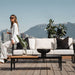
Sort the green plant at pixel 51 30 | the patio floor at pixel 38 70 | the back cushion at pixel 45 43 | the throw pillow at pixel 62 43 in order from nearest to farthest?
the patio floor at pixel 38 70, the throw pillow at pixel 62 43, the back cushion at pixel 45 43, the green plant at pixel 51 30

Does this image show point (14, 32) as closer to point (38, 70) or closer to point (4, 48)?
point (4, 48)

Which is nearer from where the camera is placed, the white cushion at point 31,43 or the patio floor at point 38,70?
the patio floor at point 38,70

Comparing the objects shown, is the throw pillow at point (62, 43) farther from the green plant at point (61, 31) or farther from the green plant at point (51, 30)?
the green plant at point (61, 31)

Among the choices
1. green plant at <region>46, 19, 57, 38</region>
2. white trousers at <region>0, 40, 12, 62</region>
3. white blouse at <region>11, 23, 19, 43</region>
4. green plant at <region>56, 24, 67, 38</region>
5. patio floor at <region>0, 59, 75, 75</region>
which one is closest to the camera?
patio floor at <region>0, 59, 75, 75</region>

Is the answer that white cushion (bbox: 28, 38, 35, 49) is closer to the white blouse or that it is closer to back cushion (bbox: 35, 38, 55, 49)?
back cushion (bbox: 35, 38, 55, 49)

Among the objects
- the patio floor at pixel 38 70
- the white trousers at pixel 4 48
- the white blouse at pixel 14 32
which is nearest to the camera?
the patio floor at pixel 38 70

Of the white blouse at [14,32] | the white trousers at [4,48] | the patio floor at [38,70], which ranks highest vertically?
the white blouse at [14,32]

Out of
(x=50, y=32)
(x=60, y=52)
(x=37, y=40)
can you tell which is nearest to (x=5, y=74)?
(x=60, y=52)

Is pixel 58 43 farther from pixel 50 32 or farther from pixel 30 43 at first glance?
pixel 50 32

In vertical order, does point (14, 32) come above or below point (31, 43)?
above

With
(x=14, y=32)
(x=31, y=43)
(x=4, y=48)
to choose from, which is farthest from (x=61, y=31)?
(x=14, y=32)

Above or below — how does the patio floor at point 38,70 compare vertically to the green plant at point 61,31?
below

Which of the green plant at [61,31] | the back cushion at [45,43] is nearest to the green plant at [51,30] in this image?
the green plant at [61,31]

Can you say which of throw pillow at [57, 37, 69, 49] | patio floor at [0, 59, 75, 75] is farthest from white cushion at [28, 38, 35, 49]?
patio floor at [0, 59, 75, 75]
